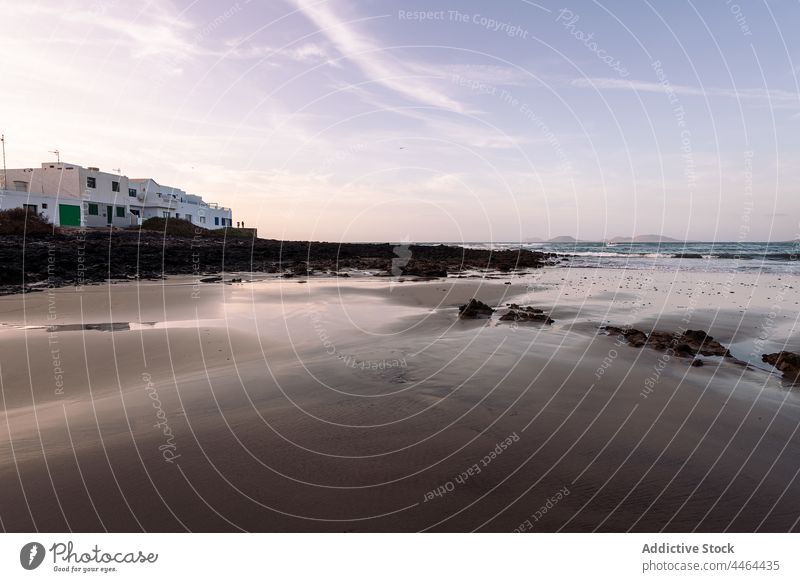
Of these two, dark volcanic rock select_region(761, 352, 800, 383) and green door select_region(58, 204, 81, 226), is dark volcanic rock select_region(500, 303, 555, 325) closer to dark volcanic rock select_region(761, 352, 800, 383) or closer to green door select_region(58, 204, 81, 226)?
dark volcanic rock select_region(761, 352, 800, 383)

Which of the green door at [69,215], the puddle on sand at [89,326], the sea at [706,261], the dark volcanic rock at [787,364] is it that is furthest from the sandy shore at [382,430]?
the green door at [69,215]

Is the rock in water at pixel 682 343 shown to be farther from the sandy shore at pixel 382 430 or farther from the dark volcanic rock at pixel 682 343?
the sandy shore at pixel 382 430

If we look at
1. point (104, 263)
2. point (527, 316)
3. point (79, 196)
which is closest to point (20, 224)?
point (104, 263)

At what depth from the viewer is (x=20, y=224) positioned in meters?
35.7

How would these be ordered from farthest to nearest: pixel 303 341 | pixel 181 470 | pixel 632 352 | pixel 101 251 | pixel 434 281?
pixel 101 251, pixel 434 281, pixel 303 341, pixel 632 352, pixel 181 470

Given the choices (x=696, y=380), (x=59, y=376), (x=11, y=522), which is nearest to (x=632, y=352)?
(x=696, y=380)

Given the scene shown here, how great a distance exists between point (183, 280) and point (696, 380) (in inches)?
849

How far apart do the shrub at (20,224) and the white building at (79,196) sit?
970 centimetres

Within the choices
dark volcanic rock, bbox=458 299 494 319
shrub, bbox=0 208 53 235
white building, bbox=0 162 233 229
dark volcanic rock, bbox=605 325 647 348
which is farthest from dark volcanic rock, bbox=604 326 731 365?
white building, bbox=0 162 233 229

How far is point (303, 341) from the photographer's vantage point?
10211 mm

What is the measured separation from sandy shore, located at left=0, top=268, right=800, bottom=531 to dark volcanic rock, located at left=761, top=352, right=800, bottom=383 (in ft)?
1.29

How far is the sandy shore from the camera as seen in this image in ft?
12.9

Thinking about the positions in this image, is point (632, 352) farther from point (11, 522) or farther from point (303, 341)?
point (11, 522)
